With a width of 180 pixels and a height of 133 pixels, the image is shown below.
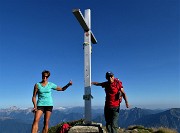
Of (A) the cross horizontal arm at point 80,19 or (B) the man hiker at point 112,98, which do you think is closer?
(A) the cross horizontal arm at point 80,19

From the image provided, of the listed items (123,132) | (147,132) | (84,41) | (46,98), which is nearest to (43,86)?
(46,98)

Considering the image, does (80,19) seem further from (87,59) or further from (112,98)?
(112,98)

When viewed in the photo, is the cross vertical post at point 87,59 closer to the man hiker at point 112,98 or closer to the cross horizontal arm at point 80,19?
the cross horizontal arm at point 80,19

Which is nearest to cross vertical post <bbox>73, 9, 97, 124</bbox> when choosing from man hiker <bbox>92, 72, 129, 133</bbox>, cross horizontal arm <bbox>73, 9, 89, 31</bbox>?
cross horizontal arm <bbox>73, 9, 89, 31</bbox>

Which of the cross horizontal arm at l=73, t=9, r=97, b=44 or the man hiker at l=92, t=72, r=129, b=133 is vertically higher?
the cross horizontal arm at l=73, t=9, r=97, b=44

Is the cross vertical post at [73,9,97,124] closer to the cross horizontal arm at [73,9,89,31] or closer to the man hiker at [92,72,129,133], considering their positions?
the cross horizontal arm at [73,9,89,31]

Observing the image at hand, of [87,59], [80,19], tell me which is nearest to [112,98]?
[87,59]

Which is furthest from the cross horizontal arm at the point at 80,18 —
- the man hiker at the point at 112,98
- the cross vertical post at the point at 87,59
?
the man hiker at the point at 112,98

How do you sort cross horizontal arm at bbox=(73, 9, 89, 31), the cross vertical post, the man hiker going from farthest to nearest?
the man hiker → the cross vertical post → cross horizontal arm at bbox=(73, 9, 89, 31)

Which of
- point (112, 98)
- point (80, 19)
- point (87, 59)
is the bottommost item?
point (112, 98)

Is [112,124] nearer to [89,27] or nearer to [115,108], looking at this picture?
[115,108]

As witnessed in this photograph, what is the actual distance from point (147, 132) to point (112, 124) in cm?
743

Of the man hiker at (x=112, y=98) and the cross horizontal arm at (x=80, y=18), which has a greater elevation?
the cross horizontal arm at (x=80, y=18)

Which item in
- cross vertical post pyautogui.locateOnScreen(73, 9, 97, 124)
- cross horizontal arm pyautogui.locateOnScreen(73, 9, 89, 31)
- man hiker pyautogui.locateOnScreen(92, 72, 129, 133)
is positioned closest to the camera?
cross horizontal arm pyautogui.locateOnScreen(73, 9, 89, 31)
